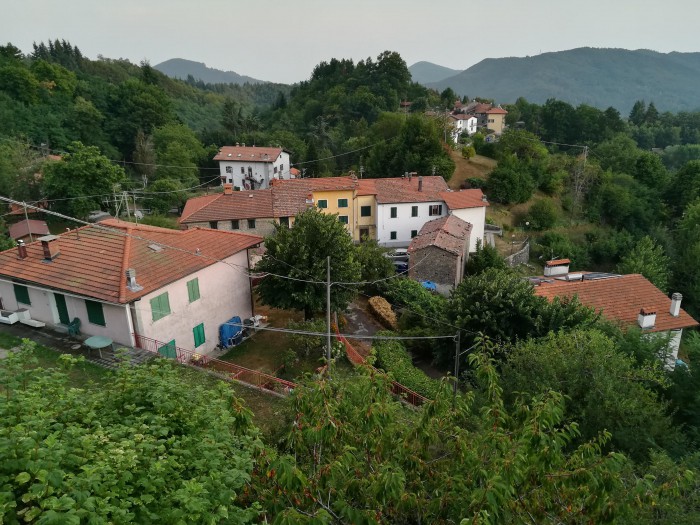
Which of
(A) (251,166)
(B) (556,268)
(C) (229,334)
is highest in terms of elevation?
(A) (251,166)

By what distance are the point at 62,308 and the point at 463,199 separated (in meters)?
34.0

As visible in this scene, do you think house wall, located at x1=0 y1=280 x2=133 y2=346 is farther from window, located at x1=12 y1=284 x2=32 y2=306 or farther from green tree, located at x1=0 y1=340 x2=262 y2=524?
green tree, located at x1=0 y1=340 x2=262 y2=524

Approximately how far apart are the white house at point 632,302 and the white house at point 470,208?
15394 mm

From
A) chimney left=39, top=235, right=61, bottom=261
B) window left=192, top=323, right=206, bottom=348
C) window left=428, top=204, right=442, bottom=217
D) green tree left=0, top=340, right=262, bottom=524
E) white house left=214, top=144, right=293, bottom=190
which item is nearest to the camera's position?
green tree left=0, top=340, right=262, bottom=524

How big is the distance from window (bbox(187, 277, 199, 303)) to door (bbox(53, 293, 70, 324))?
4.72m

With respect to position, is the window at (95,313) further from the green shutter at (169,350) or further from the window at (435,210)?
the window at (435,210)

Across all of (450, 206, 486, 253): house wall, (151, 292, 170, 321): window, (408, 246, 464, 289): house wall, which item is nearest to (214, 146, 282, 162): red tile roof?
(450, 206, 486, 253): house wall

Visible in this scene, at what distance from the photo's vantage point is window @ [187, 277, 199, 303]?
20375 millimetres

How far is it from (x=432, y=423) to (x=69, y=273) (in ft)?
56.7

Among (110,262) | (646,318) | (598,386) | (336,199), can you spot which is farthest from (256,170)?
(598,386)

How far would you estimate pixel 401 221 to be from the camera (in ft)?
144

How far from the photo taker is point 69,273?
18.8 m

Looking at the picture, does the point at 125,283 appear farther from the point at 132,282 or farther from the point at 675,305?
the point at 675,305

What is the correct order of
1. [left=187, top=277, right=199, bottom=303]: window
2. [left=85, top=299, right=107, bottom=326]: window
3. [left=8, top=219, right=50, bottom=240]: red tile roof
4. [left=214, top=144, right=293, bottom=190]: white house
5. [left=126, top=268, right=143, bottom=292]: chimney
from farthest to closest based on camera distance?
1. [left=214, top=144, right=293, bottom=190]: white house
2. [left=8, top=219, right=50, bottom=240]: red tile roof
3. [left=187, top=277, right=199, bottom=303]: window
4. [left=85, top=299, right=107, bottom=326]: window
5. [left=126, top=268, right=143, bottom=292]: chimney
